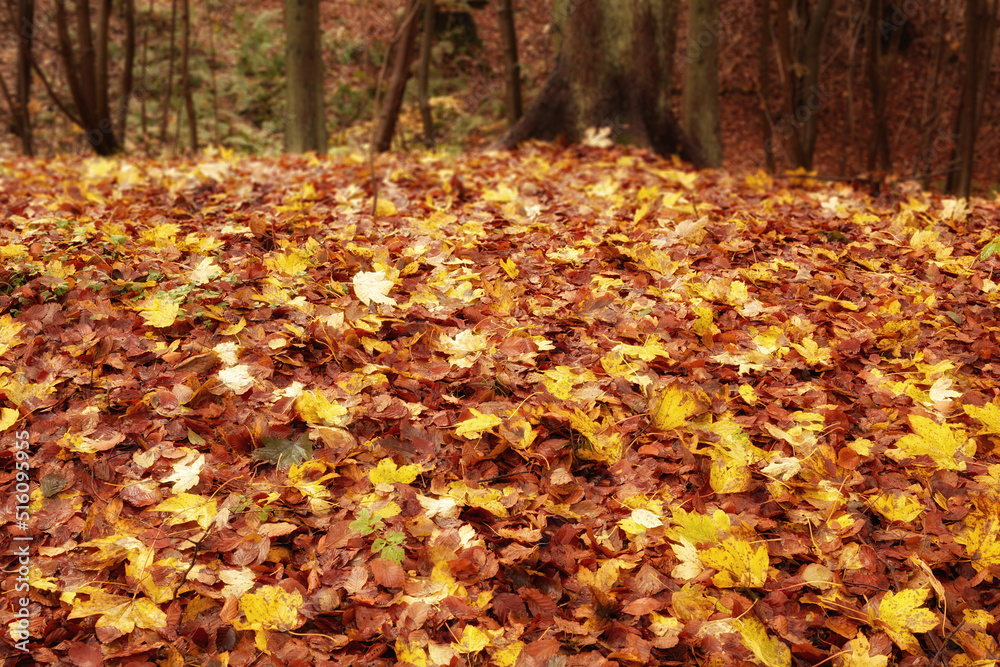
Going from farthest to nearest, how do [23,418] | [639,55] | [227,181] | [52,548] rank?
[639,55] → [227,181] → [23,418] → [52,548]

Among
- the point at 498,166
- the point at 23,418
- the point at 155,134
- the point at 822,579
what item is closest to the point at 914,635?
the point at 822,579

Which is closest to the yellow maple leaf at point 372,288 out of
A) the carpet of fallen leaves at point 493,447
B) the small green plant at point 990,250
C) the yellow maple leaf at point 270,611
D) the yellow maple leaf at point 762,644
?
the carpet of fallen leaves at point 493,447

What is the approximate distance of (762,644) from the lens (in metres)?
1.37

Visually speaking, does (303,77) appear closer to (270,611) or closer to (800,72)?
A: (800,72)

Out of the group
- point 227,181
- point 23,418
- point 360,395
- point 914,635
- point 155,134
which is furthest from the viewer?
point 155,134

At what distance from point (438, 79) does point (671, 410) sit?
1304 centimetres

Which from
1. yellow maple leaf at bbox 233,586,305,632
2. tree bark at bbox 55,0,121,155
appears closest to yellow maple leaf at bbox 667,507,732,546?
yellow maple leaf at bbox 233,586,305,632

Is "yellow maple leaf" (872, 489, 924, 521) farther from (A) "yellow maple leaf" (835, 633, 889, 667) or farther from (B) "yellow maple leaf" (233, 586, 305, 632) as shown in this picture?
(B) "yellow maple leaf" (233, 586, 305, 632)

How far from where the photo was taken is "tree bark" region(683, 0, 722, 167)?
7340mm

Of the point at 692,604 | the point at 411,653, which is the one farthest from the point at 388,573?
the point at 692,604

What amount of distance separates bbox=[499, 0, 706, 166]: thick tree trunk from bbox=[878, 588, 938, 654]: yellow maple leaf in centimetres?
427

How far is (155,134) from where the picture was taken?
1185 centimetres

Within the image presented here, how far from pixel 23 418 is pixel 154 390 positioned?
336 mm

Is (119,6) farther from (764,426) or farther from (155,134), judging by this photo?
(764,426)
